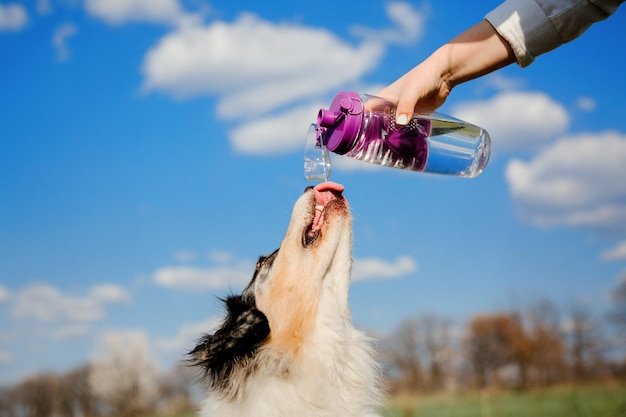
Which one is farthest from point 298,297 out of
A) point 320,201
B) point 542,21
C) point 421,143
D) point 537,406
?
point 537,406

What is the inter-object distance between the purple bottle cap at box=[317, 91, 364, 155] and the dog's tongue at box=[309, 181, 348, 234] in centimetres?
38

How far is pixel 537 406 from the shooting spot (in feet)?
47.5

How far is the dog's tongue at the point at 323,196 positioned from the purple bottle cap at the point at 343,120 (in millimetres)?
→ 383

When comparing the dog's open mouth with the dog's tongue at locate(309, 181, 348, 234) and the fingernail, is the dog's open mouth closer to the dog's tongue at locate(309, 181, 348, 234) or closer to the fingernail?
the dog's tongue at locate(309, 181, 348, 234)

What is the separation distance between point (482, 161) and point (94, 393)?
1108 centimetres

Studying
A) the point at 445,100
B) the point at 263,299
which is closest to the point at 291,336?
the point at 263,299

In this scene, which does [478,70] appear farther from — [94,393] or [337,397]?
[94,393]

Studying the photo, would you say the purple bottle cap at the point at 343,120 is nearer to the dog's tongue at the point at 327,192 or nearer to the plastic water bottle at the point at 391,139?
the plastic water bottle at the point at 391,139

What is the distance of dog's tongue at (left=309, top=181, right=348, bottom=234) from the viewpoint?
4.26 meters

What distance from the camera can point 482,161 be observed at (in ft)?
14.7

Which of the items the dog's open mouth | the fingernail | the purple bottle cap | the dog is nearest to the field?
the dog

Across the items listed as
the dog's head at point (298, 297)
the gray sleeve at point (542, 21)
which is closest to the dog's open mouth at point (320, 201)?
the dog's head at point (298, 297)

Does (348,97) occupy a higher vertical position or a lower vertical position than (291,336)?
higher

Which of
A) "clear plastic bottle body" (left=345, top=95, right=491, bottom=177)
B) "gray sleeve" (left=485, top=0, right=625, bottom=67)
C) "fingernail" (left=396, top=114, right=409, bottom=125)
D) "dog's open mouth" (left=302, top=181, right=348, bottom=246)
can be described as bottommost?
"dog's open mouth" (left=302, top=181, right=348, bottom=246)
